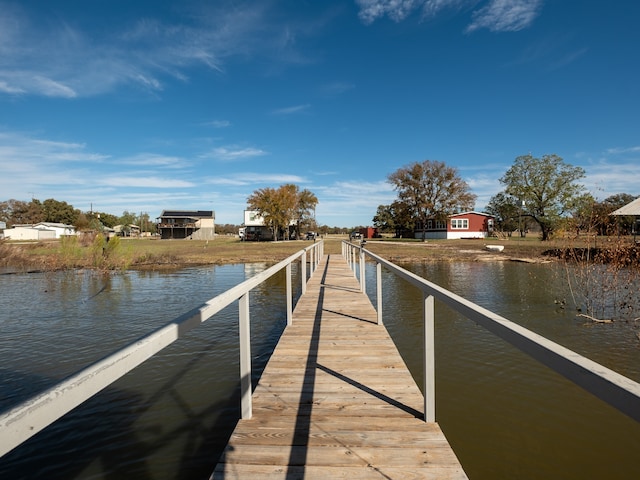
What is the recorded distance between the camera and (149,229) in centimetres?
10319

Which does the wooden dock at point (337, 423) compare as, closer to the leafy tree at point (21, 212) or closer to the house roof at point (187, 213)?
the house roof at point (187, 213)

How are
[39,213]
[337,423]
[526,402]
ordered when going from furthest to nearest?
[39,213], [526,402], [337,423]

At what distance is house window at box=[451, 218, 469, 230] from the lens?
49406mm

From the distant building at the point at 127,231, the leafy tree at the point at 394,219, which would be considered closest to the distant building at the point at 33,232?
the distant building at the point at 127,231

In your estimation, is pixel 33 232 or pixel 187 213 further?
pixel 187 213

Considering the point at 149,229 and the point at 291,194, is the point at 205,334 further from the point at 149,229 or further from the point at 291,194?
the point at 149,229

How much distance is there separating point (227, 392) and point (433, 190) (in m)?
43.2

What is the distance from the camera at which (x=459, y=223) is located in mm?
49469

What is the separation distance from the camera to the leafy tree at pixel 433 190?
43.5 metres

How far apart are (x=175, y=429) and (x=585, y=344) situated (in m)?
7.07

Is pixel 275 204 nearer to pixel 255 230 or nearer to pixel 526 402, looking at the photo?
pixel 255 230

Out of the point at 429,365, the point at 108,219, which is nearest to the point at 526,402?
the point at 429,365

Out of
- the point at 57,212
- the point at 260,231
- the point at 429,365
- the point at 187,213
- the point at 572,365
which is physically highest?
the point at 57,212

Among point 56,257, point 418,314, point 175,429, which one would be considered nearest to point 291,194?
point 56,257
